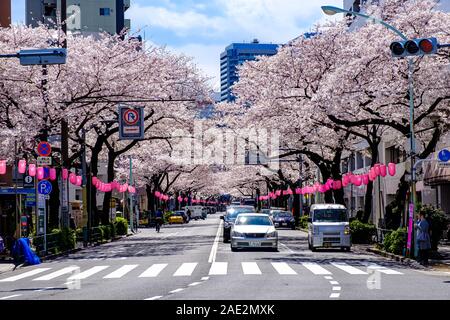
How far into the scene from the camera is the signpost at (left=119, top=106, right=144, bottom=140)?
38.6m

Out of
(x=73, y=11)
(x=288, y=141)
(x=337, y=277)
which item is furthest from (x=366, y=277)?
(x=73, y=11)

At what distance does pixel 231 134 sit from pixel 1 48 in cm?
3174

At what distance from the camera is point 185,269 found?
2388cm

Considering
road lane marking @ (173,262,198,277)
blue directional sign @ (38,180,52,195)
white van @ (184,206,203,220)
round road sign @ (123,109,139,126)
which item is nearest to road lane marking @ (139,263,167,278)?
road lane marking @ (173,262,198,277)

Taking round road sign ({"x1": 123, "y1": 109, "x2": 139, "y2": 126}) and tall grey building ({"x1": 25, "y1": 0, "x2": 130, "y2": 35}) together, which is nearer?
round road sign ({"x1": 123, "y1": 109, "x2": 139, "y2": 126})

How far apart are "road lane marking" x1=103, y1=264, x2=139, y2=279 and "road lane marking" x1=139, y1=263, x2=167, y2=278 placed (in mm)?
656

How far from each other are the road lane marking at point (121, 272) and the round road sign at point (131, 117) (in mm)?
13825

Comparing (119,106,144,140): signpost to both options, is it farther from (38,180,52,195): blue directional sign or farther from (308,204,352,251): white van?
(308,204,352,251): white van

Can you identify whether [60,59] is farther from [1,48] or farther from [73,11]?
[73,11]

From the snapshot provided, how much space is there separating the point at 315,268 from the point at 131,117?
18530 millimetres

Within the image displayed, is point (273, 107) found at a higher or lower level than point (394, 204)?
higher

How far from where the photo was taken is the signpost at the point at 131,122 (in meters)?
38.6

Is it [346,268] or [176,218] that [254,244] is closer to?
[346,268]

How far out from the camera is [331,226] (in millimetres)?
32812
